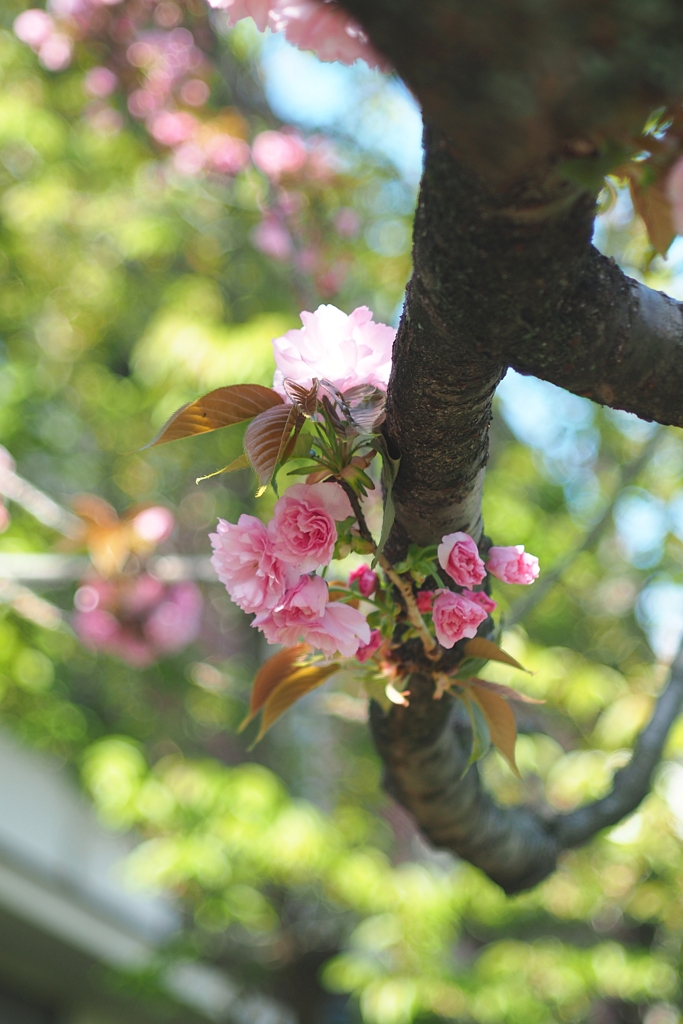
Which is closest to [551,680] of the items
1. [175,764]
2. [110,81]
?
[175,764]

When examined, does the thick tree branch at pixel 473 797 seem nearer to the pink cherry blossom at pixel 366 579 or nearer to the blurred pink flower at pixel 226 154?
the pink cherry blossom at pixel 366 579

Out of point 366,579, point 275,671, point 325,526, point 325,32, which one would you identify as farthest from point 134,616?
point 325,32

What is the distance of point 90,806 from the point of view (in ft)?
11.9

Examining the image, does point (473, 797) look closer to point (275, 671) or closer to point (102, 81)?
point (275, 671)

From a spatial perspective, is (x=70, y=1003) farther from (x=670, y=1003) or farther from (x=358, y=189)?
(x=358, y=189)

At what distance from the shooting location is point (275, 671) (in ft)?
2.52

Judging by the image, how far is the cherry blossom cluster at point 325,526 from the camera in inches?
23.2

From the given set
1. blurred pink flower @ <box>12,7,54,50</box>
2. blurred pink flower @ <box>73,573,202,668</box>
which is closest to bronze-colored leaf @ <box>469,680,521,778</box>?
blurred pink flower @ <box>73,573,202,668</box>

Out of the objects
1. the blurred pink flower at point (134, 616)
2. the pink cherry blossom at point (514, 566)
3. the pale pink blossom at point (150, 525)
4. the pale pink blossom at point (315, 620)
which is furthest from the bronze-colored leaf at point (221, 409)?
the blurred pink flower at point (134, 616)

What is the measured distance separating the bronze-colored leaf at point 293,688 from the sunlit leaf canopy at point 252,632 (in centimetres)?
69

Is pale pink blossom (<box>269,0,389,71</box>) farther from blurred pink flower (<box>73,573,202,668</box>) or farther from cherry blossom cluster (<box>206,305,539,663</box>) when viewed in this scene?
blurred pink flower (<box>73,573,202,668</box>)

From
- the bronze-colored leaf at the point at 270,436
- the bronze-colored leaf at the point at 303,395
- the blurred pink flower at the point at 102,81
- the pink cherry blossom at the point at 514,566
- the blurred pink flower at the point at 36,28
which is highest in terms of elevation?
the bronze-colored leaf at the point at 303,395

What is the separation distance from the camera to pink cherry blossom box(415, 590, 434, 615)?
2.19ft

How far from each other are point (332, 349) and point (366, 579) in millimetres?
210
